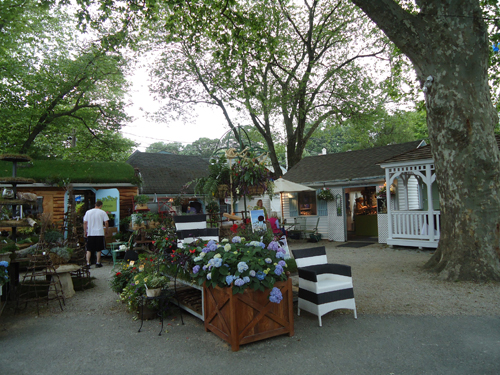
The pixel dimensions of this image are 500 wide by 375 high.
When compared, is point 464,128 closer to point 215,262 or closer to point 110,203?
point 215,262

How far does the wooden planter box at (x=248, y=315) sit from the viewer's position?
3.59 meters

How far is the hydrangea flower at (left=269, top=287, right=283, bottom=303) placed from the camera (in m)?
3.64

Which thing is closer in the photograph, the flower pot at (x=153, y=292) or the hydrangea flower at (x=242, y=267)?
the hydrangea flower at (x=242, y=267)

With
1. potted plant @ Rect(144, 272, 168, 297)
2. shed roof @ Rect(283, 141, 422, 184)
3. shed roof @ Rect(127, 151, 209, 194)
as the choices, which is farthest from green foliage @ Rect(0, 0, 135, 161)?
potted plant @ Rect(144, 272, 168, 297)

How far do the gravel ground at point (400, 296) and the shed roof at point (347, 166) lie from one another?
5452mm

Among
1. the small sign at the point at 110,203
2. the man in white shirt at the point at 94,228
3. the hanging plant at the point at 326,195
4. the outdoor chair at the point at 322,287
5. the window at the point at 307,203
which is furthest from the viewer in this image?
the window at the point at 307,203

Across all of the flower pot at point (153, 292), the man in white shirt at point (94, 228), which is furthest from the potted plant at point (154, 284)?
the man in white shirt at point (94, 228)

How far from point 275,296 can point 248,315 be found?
36cm

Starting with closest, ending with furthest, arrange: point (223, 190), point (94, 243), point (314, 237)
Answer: point (223, 190) < point (94, 243) < point (314, 237)

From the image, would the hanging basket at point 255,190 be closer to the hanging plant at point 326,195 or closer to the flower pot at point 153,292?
the flower pot at point 153,292

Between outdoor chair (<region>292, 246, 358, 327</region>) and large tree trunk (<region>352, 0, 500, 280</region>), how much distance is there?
10.6ft

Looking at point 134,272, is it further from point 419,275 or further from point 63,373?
point 419,275

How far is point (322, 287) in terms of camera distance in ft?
14.3

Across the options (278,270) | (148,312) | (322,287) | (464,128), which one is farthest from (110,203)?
(464,128)
